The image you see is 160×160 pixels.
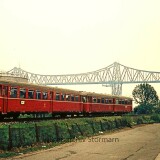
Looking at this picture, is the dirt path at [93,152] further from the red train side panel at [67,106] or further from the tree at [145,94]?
the tree at [145,94]

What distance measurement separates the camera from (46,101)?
3322 centimetres

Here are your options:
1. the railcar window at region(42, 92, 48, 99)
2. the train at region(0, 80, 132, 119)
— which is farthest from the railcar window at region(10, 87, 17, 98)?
the railcar window at region(42, 92, 48, 99)

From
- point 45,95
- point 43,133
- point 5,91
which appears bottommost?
point 43,133

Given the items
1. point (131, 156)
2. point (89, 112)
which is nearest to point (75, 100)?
point (89, 112)

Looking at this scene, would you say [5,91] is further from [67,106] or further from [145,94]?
[145,94]

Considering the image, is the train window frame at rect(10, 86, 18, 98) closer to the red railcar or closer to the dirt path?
the dirt path

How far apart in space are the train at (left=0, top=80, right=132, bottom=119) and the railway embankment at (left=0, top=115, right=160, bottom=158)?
4234mm

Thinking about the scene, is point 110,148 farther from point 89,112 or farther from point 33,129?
point 89,112

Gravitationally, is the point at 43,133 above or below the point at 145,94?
below

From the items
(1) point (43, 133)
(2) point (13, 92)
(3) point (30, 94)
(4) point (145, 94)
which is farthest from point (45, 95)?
(4) point (145, 94)

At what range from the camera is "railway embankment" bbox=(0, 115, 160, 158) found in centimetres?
1991

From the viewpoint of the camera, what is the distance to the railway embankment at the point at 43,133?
19906mm

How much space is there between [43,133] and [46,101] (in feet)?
32.3

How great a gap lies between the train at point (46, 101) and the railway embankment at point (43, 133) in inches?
167
